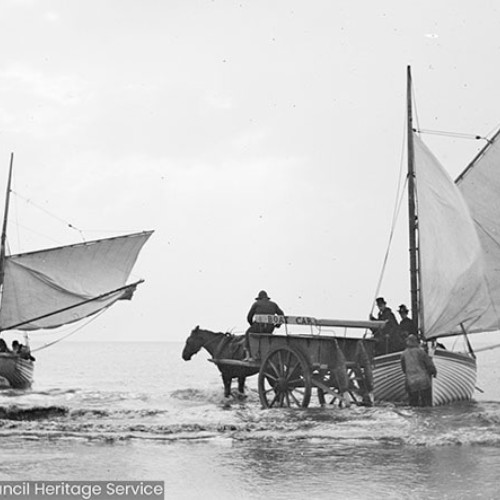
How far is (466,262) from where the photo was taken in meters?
18.5

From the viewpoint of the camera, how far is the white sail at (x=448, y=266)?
1842 cm

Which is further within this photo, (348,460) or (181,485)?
(348,460)

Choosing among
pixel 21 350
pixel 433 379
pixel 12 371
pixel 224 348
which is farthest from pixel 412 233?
pixel 21 350

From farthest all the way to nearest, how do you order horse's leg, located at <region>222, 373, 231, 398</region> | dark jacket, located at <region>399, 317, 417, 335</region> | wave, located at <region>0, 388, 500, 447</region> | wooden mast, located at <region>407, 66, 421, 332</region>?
1. horse's leg, located at <region>222, 373, 231, 398</region>
2. wooden mast, located at <region>407, 66, 421, 332</region>
3. dark jacket, located at <region>399, 317, 417, 335</region>
4. wave, located at <region>0, 388, 500, 447</region>

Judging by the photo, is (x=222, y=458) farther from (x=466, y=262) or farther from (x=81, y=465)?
(x=466, y=262)

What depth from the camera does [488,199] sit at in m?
22.0

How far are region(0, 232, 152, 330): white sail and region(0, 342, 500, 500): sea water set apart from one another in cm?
1747

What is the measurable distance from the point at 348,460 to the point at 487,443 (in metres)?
2.55

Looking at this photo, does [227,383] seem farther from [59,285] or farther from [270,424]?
[59,285]

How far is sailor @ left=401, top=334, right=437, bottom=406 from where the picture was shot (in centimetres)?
1662

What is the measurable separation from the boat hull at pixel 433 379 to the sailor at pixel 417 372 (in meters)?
0.23

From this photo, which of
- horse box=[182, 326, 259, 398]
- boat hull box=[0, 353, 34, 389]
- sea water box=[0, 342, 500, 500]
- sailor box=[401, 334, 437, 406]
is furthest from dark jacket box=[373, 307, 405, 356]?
boat hull box=[0, 353, 34, 389]

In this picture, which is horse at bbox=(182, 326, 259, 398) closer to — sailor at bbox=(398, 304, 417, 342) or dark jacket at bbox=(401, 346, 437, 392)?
sailor at bbox=(398, 304, 417, 342)

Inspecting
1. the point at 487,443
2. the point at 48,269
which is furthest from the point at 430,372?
the point at 48,269
